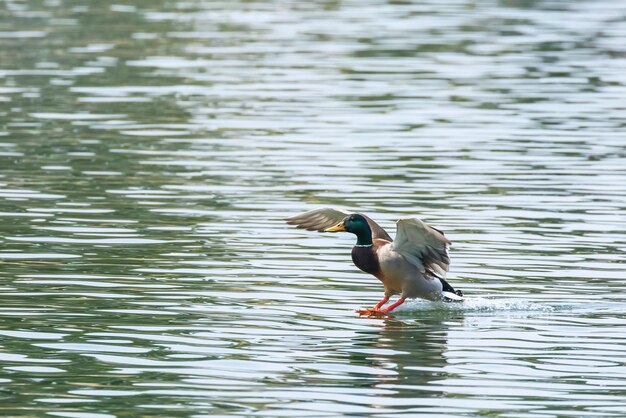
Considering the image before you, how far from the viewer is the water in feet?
40.8

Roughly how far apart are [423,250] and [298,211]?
15.0ft

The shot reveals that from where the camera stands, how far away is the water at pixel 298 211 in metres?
12.4

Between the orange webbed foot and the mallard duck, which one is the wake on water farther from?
the orange webbed foot

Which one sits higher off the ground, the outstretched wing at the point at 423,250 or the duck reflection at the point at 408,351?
the outstretched wing at the point at 423,250

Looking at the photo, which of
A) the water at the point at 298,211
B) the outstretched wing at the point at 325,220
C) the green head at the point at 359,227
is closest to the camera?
the water at the point at 298,211

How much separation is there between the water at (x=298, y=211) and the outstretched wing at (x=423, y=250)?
0.41m

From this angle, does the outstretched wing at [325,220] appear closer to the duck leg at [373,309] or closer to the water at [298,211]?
the water at [298,211]

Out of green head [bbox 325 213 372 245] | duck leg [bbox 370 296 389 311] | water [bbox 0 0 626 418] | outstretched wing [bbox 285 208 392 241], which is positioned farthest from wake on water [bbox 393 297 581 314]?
outstretched wing [bbox 285 208 392 241]

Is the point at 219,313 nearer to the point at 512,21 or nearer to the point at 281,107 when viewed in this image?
the point at 281,107

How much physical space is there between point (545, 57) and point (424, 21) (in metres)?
8.78

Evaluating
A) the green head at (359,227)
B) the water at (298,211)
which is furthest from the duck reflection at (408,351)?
the green head at (359,227)

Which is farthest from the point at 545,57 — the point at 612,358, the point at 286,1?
the point at 612,358

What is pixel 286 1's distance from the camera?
53.2 meters

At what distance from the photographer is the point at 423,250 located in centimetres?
1566
